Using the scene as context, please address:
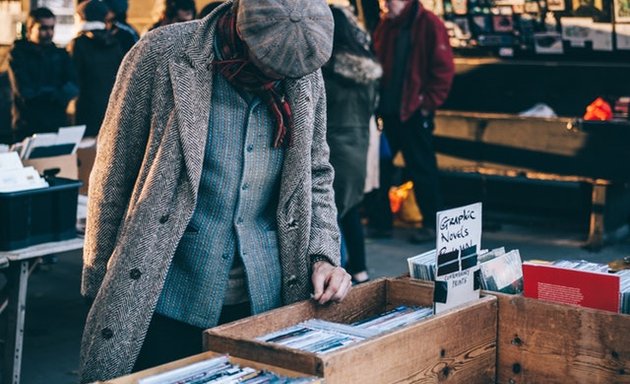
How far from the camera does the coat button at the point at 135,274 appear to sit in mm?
2980

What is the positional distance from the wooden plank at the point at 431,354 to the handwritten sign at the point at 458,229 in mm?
171

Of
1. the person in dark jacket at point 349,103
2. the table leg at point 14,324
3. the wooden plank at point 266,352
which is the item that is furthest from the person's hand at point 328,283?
the person in dark jacket at point 349,103

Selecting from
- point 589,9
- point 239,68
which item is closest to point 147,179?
point 239,68

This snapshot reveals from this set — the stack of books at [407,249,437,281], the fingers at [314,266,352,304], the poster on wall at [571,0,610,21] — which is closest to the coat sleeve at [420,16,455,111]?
the poster on wall at [571,0,610,21]

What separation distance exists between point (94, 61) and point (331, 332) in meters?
6.29

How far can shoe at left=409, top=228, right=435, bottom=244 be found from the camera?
29.2ft

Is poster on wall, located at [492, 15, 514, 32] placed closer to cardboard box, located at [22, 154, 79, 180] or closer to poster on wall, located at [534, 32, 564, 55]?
poster on wall, located at [534, 32, 564, 55]

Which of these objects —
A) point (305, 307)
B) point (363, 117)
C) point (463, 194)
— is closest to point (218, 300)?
point (305, 307)

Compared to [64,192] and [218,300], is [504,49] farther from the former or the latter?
[218,300]

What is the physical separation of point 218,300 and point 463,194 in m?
7.05

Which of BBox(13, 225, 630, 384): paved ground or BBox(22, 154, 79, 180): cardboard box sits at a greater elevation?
BBox(22, 154, 79, 180): cardboard box

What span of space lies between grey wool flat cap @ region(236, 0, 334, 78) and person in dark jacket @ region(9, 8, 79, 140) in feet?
19.7

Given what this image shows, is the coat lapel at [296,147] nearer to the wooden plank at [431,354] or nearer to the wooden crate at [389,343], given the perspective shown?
the wooden crate at [389,343]

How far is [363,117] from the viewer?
7.00 m
